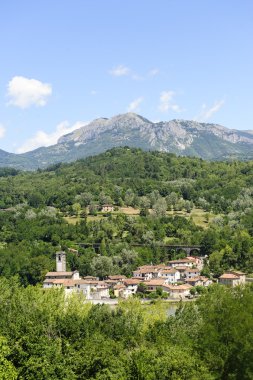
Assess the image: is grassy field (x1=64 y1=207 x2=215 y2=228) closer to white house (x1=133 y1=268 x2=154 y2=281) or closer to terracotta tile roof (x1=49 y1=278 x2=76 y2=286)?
Result: white house (x1=133 y1=268 x2=154 y2=281)

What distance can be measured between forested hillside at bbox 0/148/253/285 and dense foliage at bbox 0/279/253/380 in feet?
165

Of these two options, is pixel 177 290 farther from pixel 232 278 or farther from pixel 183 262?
pixel 183 262

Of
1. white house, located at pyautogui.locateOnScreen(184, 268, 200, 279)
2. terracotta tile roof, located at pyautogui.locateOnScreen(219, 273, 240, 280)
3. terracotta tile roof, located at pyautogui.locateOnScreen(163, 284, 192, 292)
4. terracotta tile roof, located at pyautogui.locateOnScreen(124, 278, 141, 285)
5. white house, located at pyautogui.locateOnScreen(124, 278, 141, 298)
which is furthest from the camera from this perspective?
white house, located at pyautogui.locateOnScreen(184, 268, 200, 279)

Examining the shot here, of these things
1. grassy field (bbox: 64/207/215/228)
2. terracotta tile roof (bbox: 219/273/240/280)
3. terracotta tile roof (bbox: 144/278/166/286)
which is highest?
grassy field (bbox: 64/207/215/228)

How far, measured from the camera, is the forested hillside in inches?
3656

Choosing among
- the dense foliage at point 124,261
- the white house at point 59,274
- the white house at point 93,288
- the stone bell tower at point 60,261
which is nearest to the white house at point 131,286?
the white house at point 93,288

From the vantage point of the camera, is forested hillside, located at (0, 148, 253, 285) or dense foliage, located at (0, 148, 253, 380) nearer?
dense foliage, located at (0, 148, 253, 380)

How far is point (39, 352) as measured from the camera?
29.1 metres

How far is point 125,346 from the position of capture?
124 ft

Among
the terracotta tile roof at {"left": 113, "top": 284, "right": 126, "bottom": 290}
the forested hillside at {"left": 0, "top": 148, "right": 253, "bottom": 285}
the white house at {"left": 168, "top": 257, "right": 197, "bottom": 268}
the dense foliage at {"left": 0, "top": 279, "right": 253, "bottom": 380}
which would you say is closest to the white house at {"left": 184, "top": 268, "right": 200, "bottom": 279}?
the forested hillside at {"left": 0, "top": 148, "right": 253, "bottom": 285}

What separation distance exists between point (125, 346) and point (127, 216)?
77972 mm

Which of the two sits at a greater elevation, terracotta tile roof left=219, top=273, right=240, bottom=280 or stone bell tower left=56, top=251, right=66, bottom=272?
stone bell tower left=56, top=251, right=66, bottom=272

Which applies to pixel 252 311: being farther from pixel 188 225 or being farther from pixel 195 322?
pixel 188 225

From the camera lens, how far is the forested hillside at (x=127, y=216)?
92.9m
